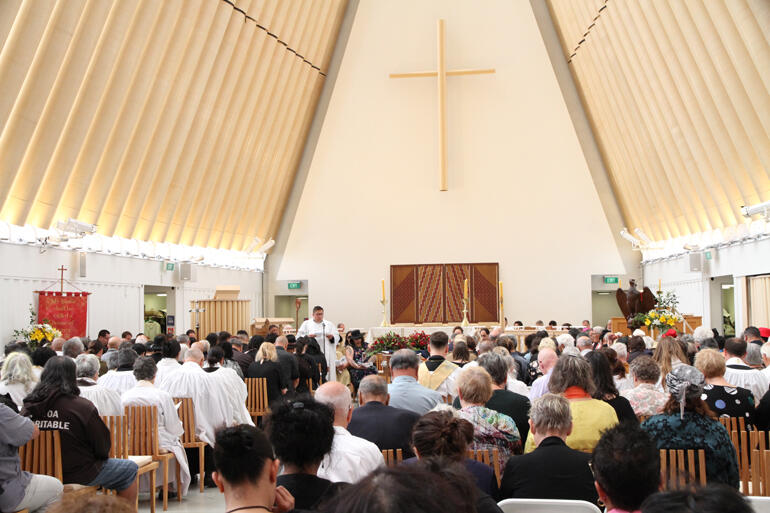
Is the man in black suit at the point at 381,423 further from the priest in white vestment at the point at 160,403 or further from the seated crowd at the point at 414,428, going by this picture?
the priest in white vestment at the point at 160,403

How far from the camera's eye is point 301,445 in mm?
2760

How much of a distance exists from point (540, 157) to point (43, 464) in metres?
16.0

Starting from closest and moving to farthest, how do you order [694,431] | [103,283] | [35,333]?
[694,431] → [35,333] → [103,283]

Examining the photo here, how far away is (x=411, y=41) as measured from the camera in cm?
1928

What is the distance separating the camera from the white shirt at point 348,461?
130 inches

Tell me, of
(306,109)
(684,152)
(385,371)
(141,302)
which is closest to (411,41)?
(306,109)

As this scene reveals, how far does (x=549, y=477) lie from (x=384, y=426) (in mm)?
1185

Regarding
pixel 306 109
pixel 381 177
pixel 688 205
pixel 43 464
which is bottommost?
pixel 43 464

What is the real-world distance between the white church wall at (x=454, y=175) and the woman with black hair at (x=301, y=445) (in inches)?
651

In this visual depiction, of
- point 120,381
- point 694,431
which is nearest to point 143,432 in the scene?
point 120,381

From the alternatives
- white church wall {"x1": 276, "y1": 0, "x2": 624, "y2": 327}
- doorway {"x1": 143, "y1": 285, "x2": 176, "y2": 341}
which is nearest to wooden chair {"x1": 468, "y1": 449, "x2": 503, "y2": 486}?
doorway {"x1": 143, "y1": 285, "x2": 176, "y2": 341}

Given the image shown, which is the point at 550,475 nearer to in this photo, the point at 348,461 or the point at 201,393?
the point at 348,461

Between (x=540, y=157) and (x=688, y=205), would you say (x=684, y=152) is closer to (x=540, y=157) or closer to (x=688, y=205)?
(x=688, y=205)

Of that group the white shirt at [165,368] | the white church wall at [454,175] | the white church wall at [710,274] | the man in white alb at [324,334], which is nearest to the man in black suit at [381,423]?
the white shirt at [165,368]
